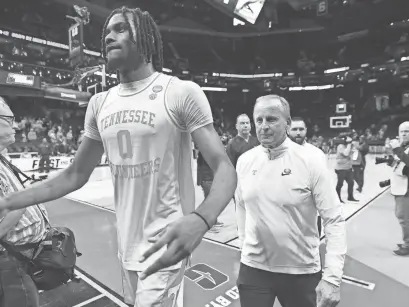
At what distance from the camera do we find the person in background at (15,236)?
166 centimetres

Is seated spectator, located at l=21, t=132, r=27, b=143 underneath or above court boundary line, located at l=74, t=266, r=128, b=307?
above

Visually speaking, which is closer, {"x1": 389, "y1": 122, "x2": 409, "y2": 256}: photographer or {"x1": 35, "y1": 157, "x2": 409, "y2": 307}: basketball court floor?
{"x1": 35, "y1": 157, "x2": 409, "y2": 307}: basketball court floor

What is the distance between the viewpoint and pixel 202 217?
0.82m

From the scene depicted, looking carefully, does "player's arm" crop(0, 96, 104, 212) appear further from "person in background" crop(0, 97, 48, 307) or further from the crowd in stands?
the crowd in stands

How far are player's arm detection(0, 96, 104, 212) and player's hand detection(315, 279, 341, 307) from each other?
4.23ft

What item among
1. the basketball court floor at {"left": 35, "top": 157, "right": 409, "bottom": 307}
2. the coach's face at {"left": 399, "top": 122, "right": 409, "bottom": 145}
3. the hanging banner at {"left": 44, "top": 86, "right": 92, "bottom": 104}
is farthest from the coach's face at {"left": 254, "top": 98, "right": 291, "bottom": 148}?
the hanging banner at {"left": 44, "top": 86, "right": 92, "bottom": 104}

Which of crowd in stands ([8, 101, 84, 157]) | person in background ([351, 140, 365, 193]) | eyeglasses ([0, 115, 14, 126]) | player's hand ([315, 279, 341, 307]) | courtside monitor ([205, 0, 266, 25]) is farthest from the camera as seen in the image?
crowd in stands ([8, 101, 84, 157])

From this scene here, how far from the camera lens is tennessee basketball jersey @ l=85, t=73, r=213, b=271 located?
3.72 feet

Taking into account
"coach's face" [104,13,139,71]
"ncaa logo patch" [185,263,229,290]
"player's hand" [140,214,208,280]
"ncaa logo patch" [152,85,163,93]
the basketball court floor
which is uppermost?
"coach's face" [104,13,139,71]

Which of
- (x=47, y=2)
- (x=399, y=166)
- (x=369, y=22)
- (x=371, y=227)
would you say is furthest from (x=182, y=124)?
(x=369, y=22)

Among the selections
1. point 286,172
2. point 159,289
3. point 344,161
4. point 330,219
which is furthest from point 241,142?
point 159,289

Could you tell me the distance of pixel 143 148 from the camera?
1.16 meters

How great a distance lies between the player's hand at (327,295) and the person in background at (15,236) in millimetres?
1595

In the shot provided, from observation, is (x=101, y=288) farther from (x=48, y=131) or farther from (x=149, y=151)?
(x=48, y=131)
